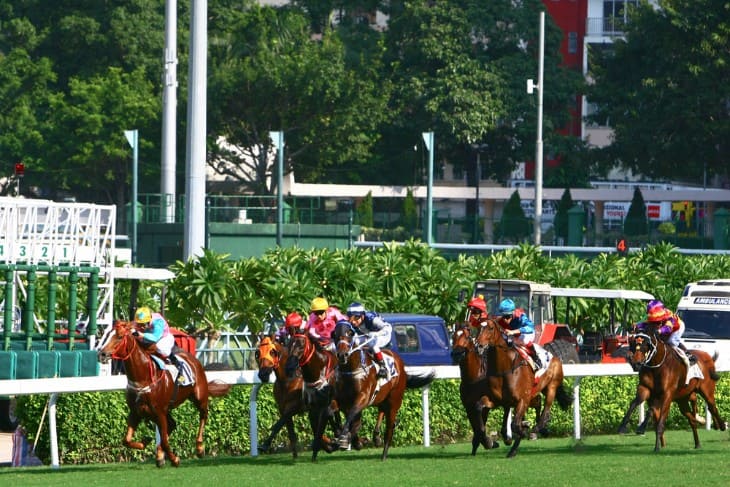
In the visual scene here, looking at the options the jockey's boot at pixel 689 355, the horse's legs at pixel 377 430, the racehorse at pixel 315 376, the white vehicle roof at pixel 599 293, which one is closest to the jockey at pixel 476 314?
the racehorse at pixel 315 376

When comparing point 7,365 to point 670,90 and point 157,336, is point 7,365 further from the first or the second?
point 670,90

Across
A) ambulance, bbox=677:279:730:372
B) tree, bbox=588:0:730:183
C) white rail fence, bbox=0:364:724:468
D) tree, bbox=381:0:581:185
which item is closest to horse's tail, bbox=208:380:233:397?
white rail fence, bbox=0:364:724:468

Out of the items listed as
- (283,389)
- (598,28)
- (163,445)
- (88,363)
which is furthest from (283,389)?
(598,28)

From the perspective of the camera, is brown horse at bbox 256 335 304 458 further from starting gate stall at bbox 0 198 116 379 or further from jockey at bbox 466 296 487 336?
starting gate stall at bbox 0 198 116 379

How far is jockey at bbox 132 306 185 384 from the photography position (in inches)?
595

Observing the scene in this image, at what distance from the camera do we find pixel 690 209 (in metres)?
67.9

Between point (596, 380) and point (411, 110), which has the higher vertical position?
point (411, 110)

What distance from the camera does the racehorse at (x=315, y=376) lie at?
50.4 feet

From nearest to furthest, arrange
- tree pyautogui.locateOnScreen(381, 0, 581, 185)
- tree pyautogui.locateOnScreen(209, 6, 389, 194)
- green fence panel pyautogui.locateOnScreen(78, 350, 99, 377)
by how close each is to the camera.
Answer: green fence panel pyautogui.locateOnScreen(78, 350, 99, 377) → tree pyautogui.locateOnScreen(209, 6, 389, 194) → tree pyautogui.locateOnScreen(381, 0, 581, 185)

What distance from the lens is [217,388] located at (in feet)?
54.6

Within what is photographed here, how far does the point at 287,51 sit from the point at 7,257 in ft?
136

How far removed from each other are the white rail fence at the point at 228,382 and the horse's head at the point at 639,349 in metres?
2.36

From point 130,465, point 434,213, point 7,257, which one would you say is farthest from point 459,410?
point 434,213

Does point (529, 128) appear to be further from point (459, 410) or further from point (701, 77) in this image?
point (459, 410)
